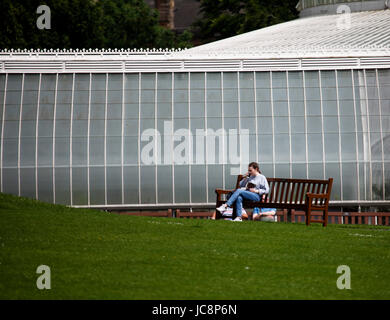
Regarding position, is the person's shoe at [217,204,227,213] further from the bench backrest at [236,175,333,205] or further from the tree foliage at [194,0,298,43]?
the tree foliage at [194,0,298,43]

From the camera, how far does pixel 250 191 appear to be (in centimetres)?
1772

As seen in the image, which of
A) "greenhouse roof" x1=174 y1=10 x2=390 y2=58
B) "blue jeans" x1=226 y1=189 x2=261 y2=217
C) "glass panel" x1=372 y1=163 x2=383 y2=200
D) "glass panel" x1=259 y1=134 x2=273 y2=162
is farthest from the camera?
"greenhouse roof" x1=174 y1=10 x2=390 y2=58

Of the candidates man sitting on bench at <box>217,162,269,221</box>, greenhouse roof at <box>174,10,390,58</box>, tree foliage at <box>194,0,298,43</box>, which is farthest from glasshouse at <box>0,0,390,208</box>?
tree foliage at <box>194,0,298,43</box>

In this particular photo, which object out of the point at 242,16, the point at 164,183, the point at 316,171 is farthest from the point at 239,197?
the point at 242,16

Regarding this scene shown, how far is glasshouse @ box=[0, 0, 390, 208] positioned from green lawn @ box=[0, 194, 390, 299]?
270 inches

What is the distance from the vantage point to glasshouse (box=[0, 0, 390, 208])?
21.8 m

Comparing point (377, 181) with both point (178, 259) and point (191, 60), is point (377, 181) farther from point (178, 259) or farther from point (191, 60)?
point (178, 259)

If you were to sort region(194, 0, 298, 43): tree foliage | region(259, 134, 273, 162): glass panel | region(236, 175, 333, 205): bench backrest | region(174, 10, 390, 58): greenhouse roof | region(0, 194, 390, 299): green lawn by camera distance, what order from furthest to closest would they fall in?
region(194, 0, 298, 43): tree foliage
region(174, 10, 390, 58): greenhouse roof
region(259, 134, 273, 162): glass panel
region(236, 175, 333, 205): bench backrest
region(0, 194, 390, 299): green lawn

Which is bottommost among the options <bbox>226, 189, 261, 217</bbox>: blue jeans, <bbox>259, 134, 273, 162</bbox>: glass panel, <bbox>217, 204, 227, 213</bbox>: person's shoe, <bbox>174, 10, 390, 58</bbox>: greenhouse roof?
<bbox>217, 204, 227, 213</bbox>: person's shoe

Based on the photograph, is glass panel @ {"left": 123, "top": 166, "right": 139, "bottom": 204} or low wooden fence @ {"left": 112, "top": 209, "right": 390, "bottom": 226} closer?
low wooden fence @ {"left": 112, "top": 209, "right": 390, "bottom": 226}

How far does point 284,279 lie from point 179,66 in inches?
537

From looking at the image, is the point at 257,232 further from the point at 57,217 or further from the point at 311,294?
the point at 311,294

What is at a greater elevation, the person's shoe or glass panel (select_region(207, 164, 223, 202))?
glass panel (select_region(207, 164, 223, 202))
